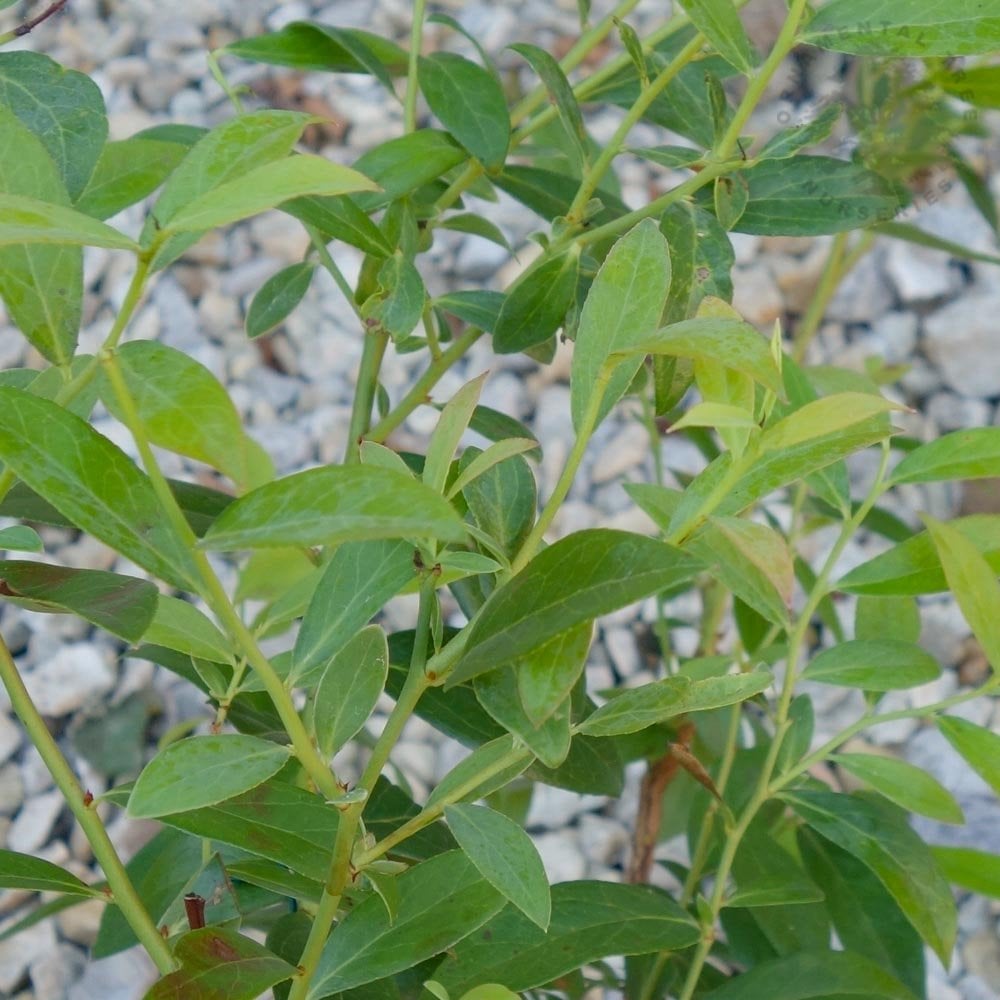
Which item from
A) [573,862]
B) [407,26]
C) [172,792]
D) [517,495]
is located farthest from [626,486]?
[407,26]

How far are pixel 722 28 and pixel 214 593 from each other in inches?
10.6

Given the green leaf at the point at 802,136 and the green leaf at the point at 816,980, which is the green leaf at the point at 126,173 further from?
the green leaf at the point at 816,980

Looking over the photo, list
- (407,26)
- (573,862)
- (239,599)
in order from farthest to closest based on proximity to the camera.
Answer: (407,26)
(573,862)
(239,599)

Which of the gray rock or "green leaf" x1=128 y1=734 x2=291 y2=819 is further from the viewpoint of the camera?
the gray rock

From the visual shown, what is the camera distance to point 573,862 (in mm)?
1438

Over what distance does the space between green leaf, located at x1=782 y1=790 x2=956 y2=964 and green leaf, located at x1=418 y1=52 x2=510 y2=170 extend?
12.5 inches

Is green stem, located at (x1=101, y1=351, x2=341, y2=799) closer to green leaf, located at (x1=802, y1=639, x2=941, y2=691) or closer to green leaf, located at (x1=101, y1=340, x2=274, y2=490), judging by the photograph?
green leaf, located at (x1=101, y1=340, x2=274, y2=490)

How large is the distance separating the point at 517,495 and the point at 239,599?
0.28 meters

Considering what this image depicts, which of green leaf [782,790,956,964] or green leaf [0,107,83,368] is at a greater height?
green leaf [0,107,83,368]

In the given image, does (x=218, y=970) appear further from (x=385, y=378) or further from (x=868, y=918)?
(x=385, y=378)

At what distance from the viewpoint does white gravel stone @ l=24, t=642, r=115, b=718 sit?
4.86 feet

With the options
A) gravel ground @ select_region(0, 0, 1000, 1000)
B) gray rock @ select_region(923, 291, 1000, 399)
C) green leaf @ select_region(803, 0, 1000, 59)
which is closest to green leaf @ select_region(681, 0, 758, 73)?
green leaf @ select_region(803, 0, 1000, 59)

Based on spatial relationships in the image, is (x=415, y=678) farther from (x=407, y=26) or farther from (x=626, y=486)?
(x=407, y=26)

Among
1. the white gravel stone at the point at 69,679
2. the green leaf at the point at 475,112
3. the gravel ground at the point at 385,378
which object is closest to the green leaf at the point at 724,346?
the green leaf at the point at 475,112
